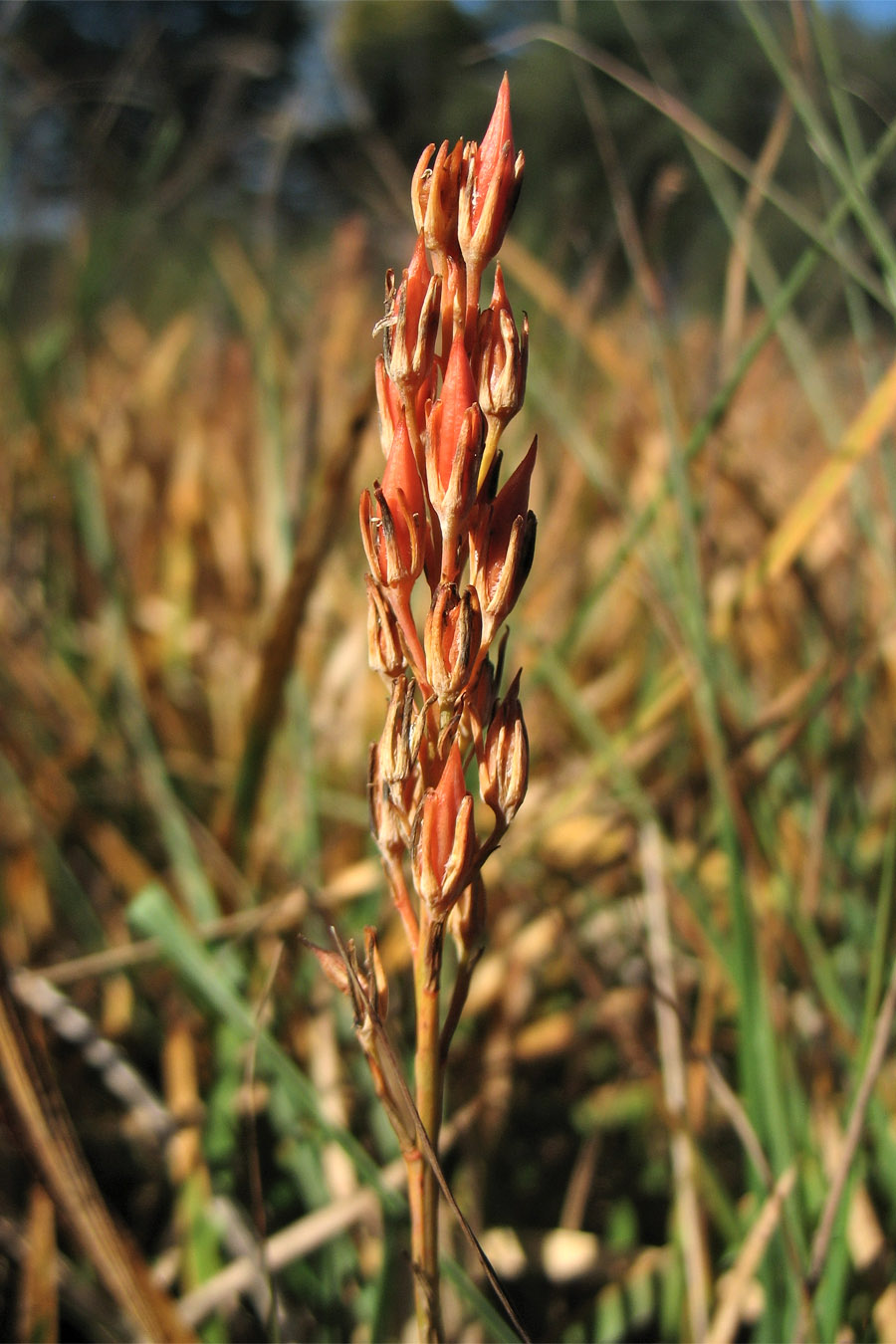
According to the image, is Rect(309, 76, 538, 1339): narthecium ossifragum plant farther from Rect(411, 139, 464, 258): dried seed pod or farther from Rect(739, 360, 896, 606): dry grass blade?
Rect(739, 360, 896, 606): dry grass blade

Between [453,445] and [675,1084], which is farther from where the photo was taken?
[675,1084]

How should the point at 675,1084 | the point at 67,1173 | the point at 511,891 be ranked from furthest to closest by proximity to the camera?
the point at 511,891, the point at 675,1084, the point at 67,1173

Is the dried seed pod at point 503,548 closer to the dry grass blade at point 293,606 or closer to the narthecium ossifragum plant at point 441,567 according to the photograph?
the narthecium ossifragum plant at point 441,567

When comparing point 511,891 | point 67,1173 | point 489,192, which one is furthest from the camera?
point 511,891

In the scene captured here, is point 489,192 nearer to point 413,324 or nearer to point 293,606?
point 413,324

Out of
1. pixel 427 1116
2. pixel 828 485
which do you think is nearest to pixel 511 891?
pixel 828 485

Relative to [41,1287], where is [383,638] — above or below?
above

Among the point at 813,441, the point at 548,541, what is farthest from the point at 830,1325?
the point at 813,441

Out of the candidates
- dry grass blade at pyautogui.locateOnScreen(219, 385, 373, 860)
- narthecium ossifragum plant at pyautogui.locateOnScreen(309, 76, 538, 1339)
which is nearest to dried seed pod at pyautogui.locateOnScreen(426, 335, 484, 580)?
narthecium ossifragum plant at pyautogui.locateOnScreen(309, 76, 538, 1339)
